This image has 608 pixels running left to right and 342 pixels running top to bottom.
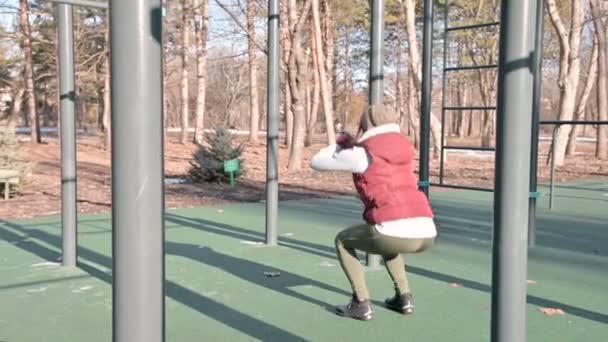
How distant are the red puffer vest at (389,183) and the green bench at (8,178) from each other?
8.03 meters

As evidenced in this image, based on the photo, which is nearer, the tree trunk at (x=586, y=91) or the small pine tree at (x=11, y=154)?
the small pine tree at (x=11, y=154)

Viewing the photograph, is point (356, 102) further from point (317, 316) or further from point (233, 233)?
point (317, 316)

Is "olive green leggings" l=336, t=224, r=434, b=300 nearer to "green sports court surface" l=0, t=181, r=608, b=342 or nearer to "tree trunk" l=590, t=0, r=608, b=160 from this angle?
"green sports court surface" l=0, t=181, r=608, b=342

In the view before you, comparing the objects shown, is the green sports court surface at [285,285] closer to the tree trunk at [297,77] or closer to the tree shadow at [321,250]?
the tree shadow at [321,250]

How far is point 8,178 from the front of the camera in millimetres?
10023

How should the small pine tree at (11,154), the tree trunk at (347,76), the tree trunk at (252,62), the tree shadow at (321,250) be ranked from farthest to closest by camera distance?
1. the tree trunk at (347,76)
2. the tree trunk at (252,62)
3. the small pine tree at (11,154)
4. the tree shadow at (321,250)

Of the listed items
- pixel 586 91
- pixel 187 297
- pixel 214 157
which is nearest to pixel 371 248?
pixel 187 297

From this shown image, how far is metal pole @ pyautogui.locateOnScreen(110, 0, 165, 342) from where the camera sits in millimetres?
1972

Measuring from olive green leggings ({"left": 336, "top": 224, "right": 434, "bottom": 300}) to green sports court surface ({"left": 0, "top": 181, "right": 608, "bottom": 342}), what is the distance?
237mm

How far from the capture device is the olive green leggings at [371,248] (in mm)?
3592

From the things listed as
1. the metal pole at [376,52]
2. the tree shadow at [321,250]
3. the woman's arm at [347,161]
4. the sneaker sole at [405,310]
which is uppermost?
the metal pole at [376,52]

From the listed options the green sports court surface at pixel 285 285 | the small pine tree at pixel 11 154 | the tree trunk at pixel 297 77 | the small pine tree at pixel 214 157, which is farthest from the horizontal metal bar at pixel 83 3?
the tree trunk at pixel 297 77

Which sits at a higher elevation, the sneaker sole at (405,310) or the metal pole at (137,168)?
the metal pole at (137,168)

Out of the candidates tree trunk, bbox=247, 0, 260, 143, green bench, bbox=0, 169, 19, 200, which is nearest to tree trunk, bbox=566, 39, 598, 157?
tree trunk, bbox=247, 0, 260, 143
